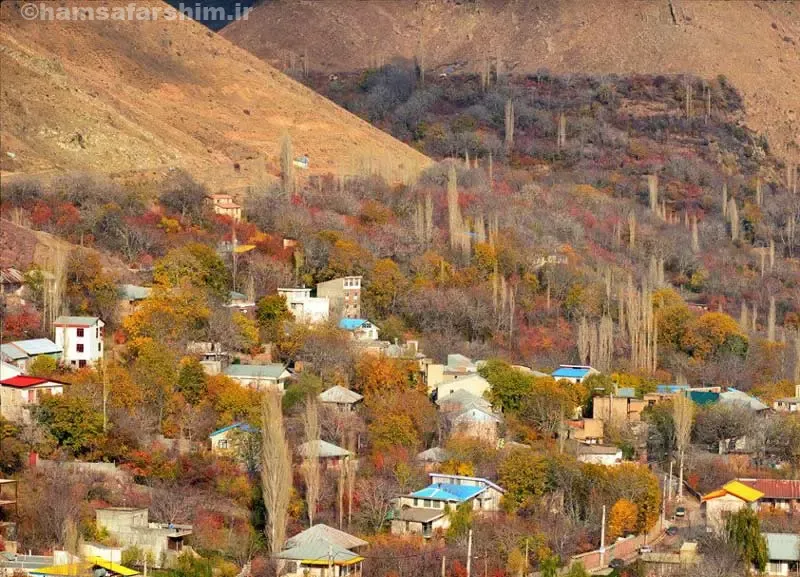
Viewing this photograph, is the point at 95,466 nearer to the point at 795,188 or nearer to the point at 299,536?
the point at 299,536

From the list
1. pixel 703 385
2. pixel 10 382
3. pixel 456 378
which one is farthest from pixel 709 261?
pixel 10 382

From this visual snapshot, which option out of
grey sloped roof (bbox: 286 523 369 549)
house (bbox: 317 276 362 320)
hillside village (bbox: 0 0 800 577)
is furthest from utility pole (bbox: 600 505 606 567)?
house (bbox: 317 276 362 320)

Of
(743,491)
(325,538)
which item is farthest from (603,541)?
(325,538)

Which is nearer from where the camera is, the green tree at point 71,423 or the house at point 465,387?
the green tree at point 71,423

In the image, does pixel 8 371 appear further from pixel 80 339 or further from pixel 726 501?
pixel 726 501

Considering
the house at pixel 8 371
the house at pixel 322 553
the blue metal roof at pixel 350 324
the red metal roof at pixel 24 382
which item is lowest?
the house at pixel 322 553

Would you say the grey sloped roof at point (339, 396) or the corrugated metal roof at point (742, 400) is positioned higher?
the grey sloped roof at point (339, 396)

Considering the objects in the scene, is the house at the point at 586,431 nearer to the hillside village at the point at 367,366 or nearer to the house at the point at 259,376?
the hillside village at the point at 367,366

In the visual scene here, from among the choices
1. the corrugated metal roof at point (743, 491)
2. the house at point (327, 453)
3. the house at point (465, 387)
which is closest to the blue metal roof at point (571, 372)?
the house at point (465, 387)
